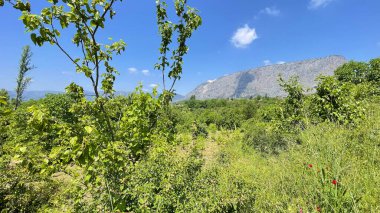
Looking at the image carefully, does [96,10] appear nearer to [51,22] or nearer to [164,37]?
[51,22]

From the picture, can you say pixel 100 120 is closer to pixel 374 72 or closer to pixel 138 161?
pixel 138 161

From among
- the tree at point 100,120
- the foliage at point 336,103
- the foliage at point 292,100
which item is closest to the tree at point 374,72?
the foliage at point 336,103

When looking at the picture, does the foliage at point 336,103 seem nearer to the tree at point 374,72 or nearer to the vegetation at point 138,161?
the vegetation at point 138,161

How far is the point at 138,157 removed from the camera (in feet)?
14.0

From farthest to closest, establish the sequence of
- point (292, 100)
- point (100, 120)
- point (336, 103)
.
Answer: point (292, 100), point (336, 103), point (100, 120)

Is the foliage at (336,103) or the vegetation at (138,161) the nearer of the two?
the vegetation at (138,161)

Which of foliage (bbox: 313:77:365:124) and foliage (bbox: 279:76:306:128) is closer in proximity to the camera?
foliage (bbox: 313:77:365:124)

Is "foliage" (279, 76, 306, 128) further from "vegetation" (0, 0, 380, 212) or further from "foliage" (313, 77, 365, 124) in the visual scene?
"vegetation" (0, 0, 380, 212)

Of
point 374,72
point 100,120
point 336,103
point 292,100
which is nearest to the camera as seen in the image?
point 100,120

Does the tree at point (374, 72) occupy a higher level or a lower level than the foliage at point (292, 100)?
higher

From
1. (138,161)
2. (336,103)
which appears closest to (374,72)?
(336,103)

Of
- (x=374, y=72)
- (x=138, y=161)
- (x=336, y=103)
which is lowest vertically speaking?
(x=138, y=161)

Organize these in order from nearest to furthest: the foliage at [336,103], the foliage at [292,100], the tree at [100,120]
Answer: the tree at [100,120], the foliage at [336,103], the foliage at [292,100]

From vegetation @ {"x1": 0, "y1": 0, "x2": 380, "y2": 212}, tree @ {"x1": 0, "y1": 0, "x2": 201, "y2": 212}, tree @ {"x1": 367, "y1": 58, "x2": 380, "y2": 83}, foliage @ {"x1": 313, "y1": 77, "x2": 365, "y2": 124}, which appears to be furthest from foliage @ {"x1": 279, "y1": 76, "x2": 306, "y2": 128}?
tree @ {"x1": 367, "y1": 58, "x2": 380, "y2": 83}
